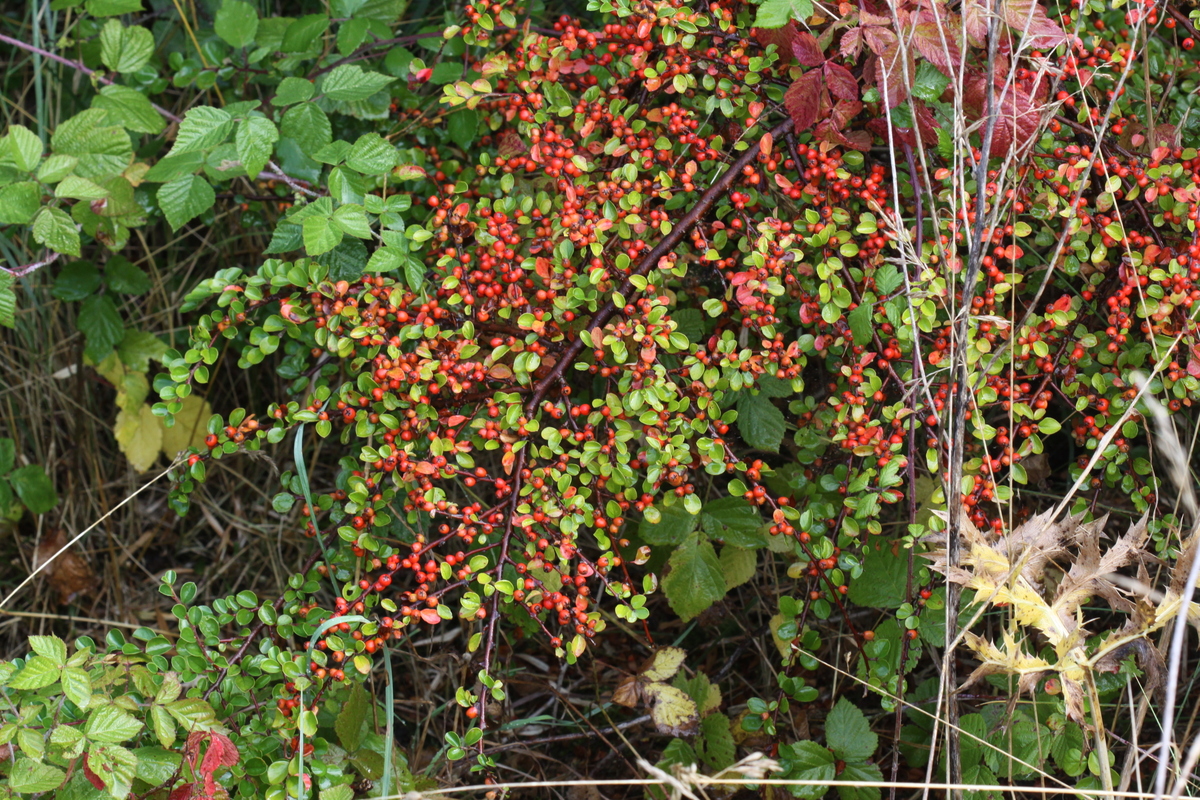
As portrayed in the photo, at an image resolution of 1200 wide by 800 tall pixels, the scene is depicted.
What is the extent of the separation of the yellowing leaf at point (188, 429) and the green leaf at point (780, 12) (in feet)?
5.12

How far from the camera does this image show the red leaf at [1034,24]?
127 centimetres

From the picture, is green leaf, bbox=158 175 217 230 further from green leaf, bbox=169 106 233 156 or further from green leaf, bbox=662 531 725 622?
green leaf, bbox=662 531 725 622

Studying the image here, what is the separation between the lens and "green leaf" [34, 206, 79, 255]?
1.58 metres

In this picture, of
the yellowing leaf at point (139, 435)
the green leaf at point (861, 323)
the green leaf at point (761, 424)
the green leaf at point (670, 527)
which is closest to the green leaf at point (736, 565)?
the green leaf at point (670, 527)

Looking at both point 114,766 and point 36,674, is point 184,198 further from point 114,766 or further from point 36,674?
point 114,766

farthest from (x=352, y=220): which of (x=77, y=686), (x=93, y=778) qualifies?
(x=93, y=778)

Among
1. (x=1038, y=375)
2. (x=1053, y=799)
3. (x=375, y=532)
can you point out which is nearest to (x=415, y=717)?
(x=375, y=532)

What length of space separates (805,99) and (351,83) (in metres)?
0.79

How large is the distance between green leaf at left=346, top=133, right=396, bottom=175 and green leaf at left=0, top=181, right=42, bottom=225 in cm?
57

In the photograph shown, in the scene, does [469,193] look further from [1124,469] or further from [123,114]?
[1124,469]

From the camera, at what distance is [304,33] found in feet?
5.76

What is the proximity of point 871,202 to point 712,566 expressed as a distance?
0.71 m

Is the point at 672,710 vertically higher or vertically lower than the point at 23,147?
lower

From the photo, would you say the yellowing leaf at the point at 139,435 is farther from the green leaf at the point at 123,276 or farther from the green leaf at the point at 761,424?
the green leaf at the point at 761,424
